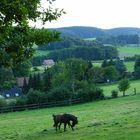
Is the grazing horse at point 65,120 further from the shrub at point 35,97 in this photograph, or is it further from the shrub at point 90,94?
the shrub at point 90,94

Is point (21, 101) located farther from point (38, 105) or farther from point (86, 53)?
point (86, 53)

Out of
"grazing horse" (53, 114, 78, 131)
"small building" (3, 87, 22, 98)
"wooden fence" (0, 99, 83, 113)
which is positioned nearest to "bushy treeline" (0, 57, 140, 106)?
"wooden fence" (0, 99, 83, 113)

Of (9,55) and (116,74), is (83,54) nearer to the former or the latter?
(116,74)

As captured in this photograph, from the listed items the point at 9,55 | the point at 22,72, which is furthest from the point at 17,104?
the point at 22,72

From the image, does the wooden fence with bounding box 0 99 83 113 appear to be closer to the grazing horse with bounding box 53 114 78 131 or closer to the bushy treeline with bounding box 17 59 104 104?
the bushy treeline with bounding box 17 59 104 104

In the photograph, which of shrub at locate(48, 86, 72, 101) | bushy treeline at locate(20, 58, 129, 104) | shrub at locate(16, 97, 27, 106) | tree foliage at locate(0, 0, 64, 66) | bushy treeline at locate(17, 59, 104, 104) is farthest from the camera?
bushy treeline at locate(20, 58, 129, 104)

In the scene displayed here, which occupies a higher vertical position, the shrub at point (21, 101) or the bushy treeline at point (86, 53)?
the bushy treeline at point (86, 53)

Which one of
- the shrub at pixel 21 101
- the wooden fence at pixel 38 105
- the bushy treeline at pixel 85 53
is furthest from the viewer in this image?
the bushy treeline at pixel 85 53

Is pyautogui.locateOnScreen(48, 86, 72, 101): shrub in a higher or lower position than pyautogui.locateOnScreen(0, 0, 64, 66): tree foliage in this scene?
lower

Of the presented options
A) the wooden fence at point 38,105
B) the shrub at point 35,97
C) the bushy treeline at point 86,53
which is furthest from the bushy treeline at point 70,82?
the bushy treeline at point 86,53

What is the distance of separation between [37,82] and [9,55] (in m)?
71.5

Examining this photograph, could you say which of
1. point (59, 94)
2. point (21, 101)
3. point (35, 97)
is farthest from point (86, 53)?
point (21, 101)

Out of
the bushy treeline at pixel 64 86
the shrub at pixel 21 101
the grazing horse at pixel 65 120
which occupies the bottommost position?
the shrub at pixel 21 101

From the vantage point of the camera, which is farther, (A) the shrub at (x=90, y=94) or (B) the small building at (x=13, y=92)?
(B) the small building at (x=13, y=92)
